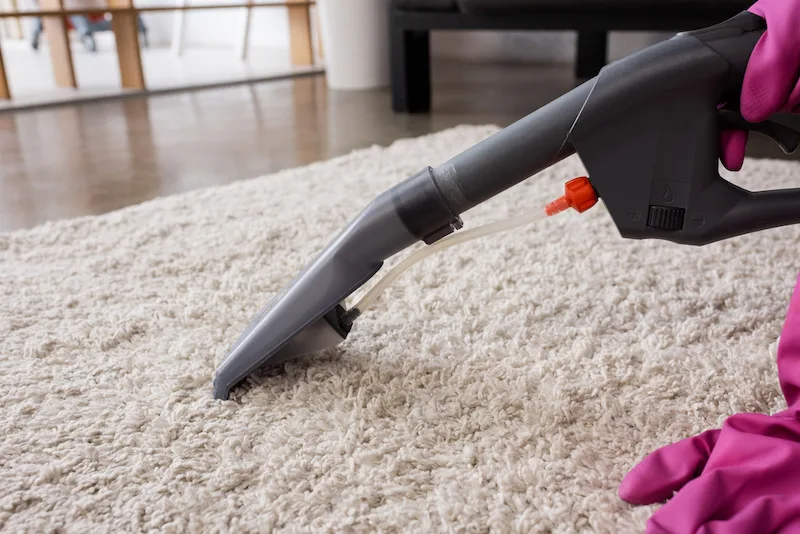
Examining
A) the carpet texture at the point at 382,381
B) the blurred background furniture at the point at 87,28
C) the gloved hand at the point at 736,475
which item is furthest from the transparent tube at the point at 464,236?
the blurred background furniture at the point at 87,28

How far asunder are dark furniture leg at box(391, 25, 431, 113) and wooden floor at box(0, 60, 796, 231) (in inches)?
2.7

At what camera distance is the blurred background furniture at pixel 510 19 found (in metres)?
1.66

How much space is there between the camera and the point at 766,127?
1.92 feet

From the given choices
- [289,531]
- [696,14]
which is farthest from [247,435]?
[696,14]

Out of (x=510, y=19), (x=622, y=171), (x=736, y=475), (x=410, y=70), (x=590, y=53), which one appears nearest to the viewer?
(x=736, y=475)

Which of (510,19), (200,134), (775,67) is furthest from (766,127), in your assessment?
(200,134)

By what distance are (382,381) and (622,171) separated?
0.29 meters

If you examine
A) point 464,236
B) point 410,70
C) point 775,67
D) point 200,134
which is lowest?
point 200,134

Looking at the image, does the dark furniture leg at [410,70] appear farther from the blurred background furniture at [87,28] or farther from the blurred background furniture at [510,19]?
the blurred background furniture at [87,28]

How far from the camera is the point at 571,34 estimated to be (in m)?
3.37

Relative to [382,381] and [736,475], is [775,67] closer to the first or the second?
[736,475]

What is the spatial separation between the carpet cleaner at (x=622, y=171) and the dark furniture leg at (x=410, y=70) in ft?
5.25

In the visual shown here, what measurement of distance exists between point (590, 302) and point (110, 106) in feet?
7.13

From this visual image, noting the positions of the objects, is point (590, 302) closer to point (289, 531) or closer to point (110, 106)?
point (289, 531)
